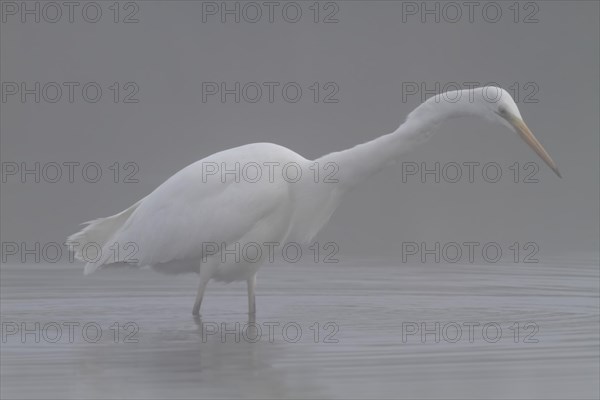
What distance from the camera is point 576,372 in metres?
8.45

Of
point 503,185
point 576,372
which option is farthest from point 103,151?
point 576,372

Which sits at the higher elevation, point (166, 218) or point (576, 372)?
point (166, 218)

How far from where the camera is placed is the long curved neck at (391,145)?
1015 cm

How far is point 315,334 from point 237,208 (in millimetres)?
1194

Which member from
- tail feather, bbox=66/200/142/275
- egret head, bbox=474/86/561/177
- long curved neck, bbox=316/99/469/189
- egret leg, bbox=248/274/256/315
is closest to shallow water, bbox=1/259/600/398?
egret leg, bbox=248/274/256/315

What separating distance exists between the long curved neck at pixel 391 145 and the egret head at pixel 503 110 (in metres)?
0.14

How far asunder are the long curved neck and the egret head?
0.45 ft

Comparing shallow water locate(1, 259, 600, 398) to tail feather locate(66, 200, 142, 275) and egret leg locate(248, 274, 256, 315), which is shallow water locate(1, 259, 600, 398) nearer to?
egret leg locate(248, 274, 256, 315)

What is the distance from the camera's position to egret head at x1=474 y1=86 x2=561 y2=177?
32.6 feet

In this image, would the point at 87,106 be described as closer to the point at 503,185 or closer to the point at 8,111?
the point at 8,111

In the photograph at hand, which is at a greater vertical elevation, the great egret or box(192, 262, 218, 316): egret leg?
the great egret

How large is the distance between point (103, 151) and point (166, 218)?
11.4 meters

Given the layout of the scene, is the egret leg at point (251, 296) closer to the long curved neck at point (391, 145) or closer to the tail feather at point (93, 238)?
the long curved neck at point (391, 145)

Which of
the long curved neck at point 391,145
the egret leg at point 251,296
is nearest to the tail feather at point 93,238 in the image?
the egret leg at point 251,296
